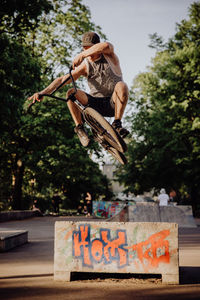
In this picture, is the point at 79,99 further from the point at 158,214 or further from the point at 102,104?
the point at 158,214

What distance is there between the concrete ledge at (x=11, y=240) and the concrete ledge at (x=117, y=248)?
390cm

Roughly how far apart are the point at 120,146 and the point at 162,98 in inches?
935

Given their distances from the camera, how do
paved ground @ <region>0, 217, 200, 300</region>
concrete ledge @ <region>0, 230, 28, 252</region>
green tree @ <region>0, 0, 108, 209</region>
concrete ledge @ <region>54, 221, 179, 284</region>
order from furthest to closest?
green tree @ <region>0, 0, 108, 209</region> → concrete ledge @ <region>0, 230, 28, 252</region> → concrete ledge @ <region>54, 221, 179, 284</region> → paved ground @ <region>0, 217, 200, 300</region>

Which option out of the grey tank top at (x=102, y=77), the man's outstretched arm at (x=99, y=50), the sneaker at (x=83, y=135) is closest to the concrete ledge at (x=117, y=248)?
the sneaker at (x=83, y=135)

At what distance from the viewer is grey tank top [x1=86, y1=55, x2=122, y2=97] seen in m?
5.44

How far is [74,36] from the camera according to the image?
2648 centimetres

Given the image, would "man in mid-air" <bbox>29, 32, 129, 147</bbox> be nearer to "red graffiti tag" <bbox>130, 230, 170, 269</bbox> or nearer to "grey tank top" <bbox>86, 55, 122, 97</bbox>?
"grey tank top" <bbox>86, 55, 122, 97</bbox>

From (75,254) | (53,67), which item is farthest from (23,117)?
(75,254)

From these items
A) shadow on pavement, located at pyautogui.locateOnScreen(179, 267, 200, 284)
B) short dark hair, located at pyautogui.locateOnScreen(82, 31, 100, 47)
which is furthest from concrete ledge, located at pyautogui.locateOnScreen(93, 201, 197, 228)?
short dark hair, located at pyautogui.locateOnScreen(82, 31, 100, 47)

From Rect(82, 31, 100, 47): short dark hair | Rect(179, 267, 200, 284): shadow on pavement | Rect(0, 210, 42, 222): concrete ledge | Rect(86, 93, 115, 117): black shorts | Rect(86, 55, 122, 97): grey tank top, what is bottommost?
Rect(0, 210, 42, 222): concrete ledge

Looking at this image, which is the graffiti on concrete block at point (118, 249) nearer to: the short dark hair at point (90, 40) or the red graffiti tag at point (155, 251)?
the red graffiti tag at point (155, 251)

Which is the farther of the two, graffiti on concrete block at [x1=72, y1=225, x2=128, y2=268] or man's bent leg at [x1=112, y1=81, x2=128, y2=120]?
graffiti on concrete block at [x1=72, y1=225, x2=128, y2=268]

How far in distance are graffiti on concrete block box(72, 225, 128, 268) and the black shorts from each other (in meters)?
1.94

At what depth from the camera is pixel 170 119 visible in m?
27.3
